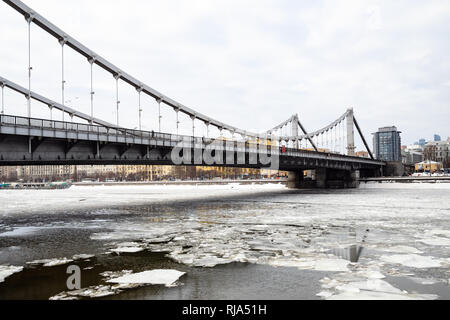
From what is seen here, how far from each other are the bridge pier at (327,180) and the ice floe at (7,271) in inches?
3158

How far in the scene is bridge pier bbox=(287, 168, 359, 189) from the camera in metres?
87.5

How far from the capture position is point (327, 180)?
8856 centimetres

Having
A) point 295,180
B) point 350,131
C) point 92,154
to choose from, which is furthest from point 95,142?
point 350,131

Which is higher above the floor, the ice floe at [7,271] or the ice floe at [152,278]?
the ice floe at [152,278]

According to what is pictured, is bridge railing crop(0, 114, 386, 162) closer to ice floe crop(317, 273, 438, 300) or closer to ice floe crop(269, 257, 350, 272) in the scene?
ice floe crop(269, 257, 350, 272)

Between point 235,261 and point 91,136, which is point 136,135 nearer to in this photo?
point 91,136

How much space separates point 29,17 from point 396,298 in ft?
120

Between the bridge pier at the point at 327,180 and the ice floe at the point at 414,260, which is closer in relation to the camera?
the ice floe at the point at 414,260

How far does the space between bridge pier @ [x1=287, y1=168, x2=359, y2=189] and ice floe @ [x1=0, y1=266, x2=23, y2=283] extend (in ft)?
263

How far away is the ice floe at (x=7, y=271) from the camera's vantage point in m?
10.8

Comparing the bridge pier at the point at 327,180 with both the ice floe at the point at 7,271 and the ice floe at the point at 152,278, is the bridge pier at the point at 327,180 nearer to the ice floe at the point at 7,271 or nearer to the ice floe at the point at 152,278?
the ice floe at the point at 152,278

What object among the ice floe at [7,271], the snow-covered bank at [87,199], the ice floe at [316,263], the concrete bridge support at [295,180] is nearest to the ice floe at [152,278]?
the ice floe at [316,263]

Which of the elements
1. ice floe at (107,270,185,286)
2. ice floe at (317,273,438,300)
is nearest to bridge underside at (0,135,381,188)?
ice floe at (107,270,185,286)
